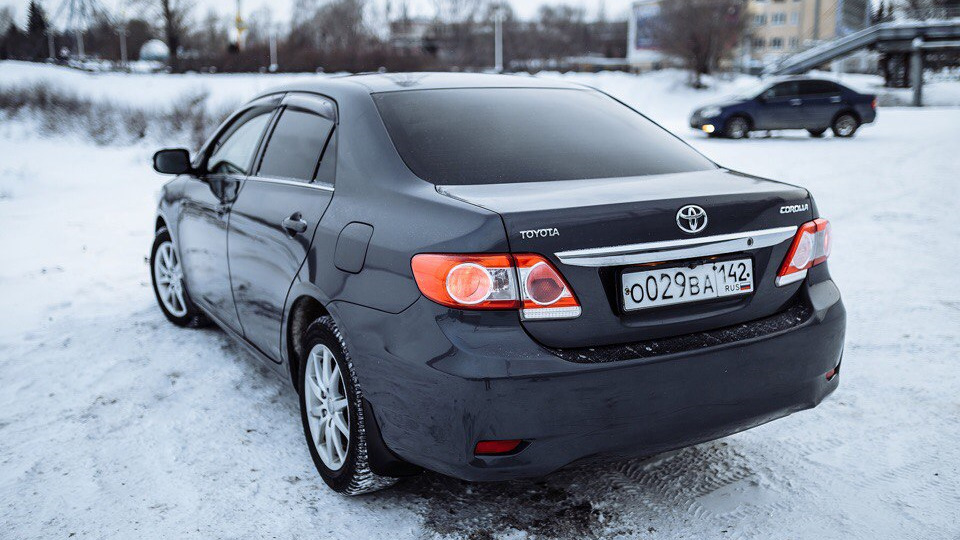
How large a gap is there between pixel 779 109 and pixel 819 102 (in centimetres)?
92

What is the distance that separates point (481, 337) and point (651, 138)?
158 centimetres

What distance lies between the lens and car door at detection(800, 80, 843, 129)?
1947 cm

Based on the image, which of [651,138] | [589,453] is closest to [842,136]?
[651,138]

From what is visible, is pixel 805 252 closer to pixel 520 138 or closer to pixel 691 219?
pixel 691 219

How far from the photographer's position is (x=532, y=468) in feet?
7.80

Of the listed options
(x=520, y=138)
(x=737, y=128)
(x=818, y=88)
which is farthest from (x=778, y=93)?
(x=520, y=138)

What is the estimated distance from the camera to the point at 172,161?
450 centimetres

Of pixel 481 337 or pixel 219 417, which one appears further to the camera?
pixel 219 417

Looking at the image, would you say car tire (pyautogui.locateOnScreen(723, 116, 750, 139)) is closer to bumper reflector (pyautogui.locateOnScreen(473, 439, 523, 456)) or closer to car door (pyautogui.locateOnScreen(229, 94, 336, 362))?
car door (pyautogui.locateOnScreen(229, 94, 336, 362))

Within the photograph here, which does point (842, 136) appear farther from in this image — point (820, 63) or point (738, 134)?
point (820, 63)

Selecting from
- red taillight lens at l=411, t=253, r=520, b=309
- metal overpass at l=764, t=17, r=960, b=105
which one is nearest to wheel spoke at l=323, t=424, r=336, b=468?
red taillight lens at l=411, t=253, r=520, b=309

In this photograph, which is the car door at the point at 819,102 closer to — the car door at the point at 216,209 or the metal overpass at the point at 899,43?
the metal overpass at the point at 899,43

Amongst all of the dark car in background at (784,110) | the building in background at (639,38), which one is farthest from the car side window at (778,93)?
the building in background at (639,38)

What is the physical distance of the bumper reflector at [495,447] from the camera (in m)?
2.35
